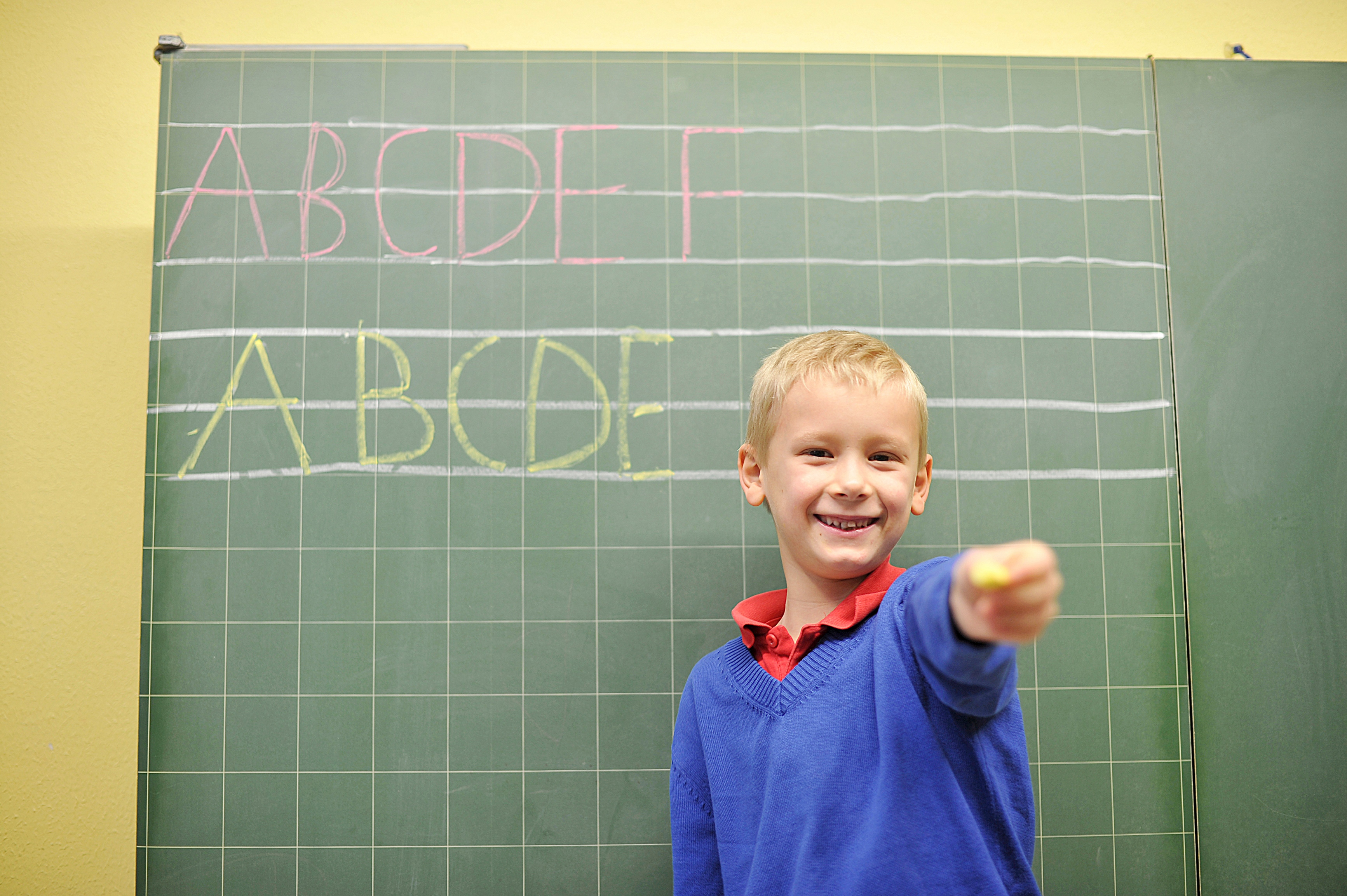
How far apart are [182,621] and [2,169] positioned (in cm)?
81

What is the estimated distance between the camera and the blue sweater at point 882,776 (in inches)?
26.0

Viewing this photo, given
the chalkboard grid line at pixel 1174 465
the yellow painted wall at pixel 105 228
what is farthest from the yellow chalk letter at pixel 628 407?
the chalkboard grid line at pixel 1174 465

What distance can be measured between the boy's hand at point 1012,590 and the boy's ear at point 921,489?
1.11 ft

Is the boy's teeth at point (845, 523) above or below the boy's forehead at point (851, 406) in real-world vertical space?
below

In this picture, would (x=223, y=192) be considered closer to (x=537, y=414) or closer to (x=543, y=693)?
(x=537, y=414)

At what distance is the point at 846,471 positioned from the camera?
0.74 metres

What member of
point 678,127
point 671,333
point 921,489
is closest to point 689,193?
point 678,127

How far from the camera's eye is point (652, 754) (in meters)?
1.05

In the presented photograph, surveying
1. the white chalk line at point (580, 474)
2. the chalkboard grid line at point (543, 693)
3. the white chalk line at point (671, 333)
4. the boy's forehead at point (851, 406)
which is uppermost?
the white chalk line at point (671, 333)

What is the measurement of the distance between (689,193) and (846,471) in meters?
0.54

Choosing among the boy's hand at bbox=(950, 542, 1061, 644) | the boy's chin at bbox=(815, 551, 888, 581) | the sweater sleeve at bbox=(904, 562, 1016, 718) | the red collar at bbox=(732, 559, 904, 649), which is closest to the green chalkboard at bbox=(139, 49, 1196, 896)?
the red collar at bbox=(732, 559, 904, 649)

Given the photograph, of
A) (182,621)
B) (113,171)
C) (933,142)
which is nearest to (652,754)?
(182,621)

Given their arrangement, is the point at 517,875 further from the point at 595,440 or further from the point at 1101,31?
the point at 1101,31

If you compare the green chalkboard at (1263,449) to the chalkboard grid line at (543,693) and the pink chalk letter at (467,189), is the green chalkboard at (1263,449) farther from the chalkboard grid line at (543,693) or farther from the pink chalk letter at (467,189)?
the pink chalk letter at (467,189)
